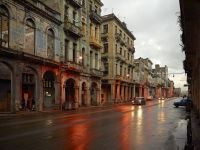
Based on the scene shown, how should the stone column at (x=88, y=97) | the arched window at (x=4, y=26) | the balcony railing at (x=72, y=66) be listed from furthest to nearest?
1. the stone column at (x=88, y=97)
2. the balcony railing at (x=72, y=66)
3. the arched window at (x=4, y=26)

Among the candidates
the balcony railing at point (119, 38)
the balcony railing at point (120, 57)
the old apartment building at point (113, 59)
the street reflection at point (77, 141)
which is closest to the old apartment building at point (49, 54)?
the old apartment building at point (113, 59)

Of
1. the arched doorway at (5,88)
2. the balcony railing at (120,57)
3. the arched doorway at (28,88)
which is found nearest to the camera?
the arched doorway at (5,88)

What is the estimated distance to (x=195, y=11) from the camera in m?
9.48

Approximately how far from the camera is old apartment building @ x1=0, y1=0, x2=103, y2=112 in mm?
30016

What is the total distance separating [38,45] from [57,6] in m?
7.43

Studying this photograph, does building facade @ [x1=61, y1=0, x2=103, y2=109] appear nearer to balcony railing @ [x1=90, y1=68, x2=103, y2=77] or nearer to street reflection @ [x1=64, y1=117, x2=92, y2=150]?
balcony railing @ [x1=90, y1=68, x2=103, y2=77]

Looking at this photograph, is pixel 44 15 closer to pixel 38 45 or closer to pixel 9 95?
pixel 38 45

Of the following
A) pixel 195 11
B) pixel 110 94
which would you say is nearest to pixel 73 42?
pixel 110 94

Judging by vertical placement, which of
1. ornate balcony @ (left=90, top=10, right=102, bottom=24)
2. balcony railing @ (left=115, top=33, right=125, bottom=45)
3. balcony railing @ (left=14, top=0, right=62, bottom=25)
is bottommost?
balcony railing @ (left=14, top=0, right=62, bottom=25)

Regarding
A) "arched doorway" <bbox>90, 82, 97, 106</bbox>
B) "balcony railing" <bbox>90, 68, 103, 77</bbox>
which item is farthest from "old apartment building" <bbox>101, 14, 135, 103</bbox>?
"arched doorway" <bbox>90, 82, 97, 106</bbox>

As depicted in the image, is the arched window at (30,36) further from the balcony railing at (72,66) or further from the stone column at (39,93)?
the balcony railing at (72,66)

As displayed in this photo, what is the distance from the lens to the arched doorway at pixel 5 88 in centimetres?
2998

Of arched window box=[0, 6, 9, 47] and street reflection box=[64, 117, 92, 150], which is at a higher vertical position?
arched window box=[0, 6, 9, 47]

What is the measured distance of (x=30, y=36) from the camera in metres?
33.2
